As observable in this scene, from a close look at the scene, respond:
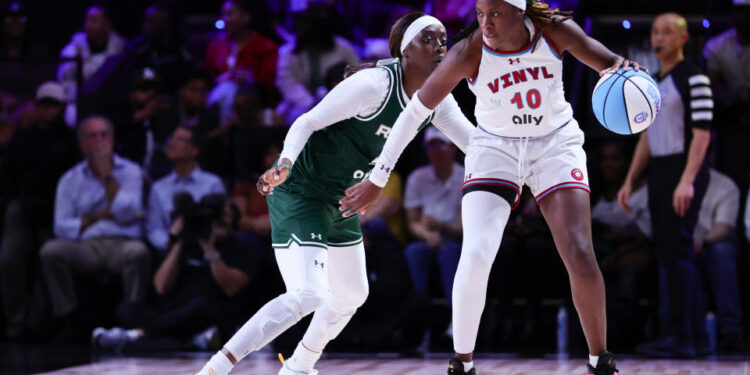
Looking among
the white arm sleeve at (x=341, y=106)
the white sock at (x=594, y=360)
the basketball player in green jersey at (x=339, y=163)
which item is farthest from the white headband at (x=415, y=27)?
the white sock at (x=594, y=360)

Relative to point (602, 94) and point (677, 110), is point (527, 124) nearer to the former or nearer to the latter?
point (602, 94)

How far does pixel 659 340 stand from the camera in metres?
5.96

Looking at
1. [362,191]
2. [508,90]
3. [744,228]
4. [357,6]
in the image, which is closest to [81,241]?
[357,6]

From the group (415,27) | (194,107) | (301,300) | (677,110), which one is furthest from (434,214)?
(301,300)

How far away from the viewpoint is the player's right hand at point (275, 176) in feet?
12.4

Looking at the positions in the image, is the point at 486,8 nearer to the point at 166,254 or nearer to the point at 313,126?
the point at 313,126

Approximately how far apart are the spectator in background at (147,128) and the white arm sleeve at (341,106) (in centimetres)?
324

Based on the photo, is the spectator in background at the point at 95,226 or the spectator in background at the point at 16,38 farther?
the spectator in background at the point at 16,38

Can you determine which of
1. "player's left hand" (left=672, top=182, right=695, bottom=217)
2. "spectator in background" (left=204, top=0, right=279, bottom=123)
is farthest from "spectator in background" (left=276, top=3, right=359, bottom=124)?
"player's left hand" (left=672, top=182, right=695, bottom=217)

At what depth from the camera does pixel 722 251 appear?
623 centimetres

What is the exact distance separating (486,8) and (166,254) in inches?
157

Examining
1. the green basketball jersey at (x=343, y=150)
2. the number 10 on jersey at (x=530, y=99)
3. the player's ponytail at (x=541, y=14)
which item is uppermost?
the player's ponytail at (x=541, y=14)

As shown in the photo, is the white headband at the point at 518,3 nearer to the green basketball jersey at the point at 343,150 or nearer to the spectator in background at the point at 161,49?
the green basketball jersey at the point at 343,150

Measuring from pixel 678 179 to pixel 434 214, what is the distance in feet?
5.63
